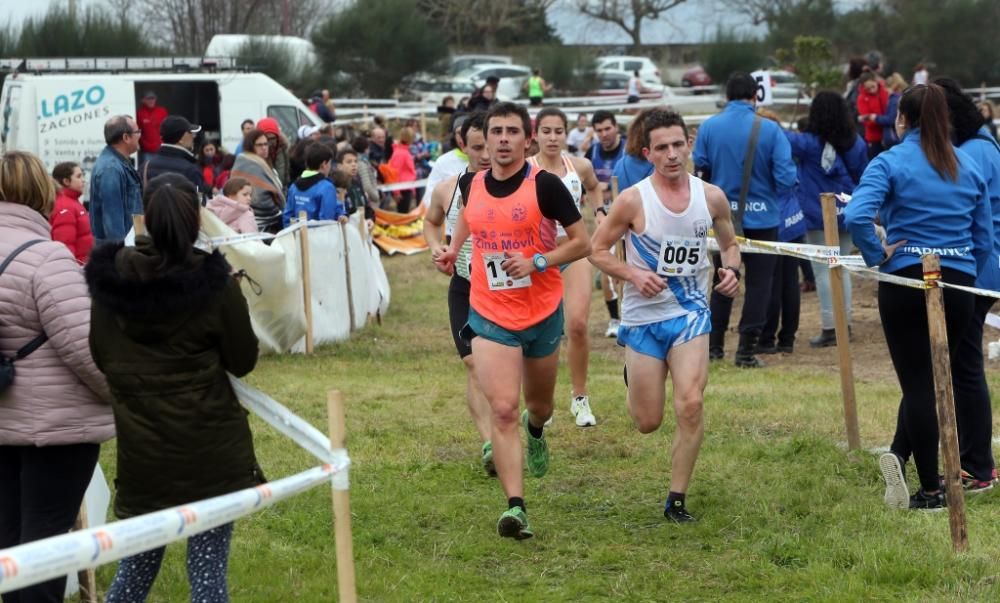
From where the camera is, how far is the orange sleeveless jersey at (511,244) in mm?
6520

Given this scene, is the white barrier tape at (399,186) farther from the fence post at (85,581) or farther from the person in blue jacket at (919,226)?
the fence post at (85,581)

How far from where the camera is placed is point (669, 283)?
6695mm

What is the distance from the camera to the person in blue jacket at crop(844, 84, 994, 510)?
6426 mm

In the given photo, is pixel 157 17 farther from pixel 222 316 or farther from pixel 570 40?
pixel 222 316

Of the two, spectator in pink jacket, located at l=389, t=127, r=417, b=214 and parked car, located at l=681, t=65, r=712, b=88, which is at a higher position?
parked car, located at l=681, t=65, r=712, b=88

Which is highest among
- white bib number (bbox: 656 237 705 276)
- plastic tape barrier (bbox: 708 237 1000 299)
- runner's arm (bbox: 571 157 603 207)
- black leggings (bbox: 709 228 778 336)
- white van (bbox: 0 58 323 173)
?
white van (bbox: 0 58 323 173)

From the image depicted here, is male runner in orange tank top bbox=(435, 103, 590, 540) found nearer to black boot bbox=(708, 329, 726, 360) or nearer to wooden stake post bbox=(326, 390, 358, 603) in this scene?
wooden stake post bbox=(326, 390, 358, 603)

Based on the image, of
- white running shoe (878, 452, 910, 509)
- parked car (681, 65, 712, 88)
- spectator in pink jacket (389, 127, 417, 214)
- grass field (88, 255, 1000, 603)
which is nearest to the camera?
grass field (88, 255, 1000, 603)

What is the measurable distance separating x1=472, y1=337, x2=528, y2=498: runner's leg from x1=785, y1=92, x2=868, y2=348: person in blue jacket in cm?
628

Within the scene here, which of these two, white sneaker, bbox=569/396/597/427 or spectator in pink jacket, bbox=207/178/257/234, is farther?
spectator in pink jacket, bbox=207/178/257/234

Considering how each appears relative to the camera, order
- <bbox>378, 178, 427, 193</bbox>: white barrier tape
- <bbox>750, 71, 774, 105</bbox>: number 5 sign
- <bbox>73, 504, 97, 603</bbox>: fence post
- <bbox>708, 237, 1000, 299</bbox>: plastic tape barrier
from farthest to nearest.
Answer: <bbox>378, 178, 427, 193</bbox>: white barrier tape, <bbox>750, 71, 774, 105</bbox>: number 5 sign, <bbox>708, 237, 1000, 299</bbox>: plastic tape barrier, <bbox>73, 504, 97, 603</bbox>: fence post

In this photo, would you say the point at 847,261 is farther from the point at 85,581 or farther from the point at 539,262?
the point at 85,581

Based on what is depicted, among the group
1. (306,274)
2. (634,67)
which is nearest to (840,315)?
(306,274)

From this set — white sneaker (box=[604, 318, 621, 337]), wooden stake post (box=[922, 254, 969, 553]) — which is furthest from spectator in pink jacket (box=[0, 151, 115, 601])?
white sneaker (box=[604, 318, 621, 337])
